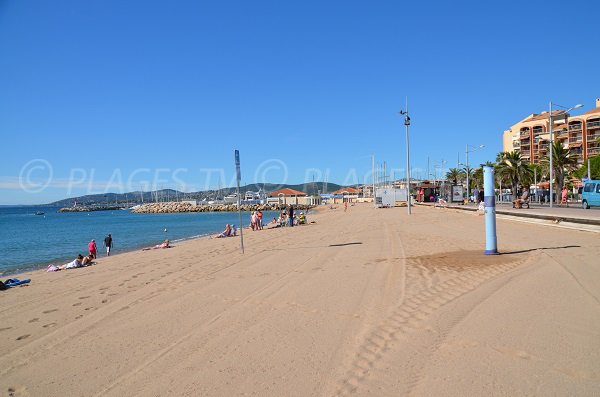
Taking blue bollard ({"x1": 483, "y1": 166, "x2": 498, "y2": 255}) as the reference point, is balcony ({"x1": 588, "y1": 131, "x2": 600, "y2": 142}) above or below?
above

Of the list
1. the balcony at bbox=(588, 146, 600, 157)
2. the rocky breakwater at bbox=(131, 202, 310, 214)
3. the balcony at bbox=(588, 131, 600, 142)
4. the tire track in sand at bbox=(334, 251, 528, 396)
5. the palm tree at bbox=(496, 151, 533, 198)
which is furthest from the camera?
the rocky breakwater at bbox=(131, 202, 310, 214)

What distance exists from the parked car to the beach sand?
24088 mm

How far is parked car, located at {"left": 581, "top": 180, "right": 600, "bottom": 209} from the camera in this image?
28688mm

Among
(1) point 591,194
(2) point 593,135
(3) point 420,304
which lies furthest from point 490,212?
(2) point 593,135

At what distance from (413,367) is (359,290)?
10.3 ft

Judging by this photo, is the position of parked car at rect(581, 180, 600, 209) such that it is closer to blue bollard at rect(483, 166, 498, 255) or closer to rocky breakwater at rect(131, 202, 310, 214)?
blue bollard at rect(483, 166, 498, 255)

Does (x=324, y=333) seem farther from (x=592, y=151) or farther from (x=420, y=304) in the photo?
(x=592, y=151)

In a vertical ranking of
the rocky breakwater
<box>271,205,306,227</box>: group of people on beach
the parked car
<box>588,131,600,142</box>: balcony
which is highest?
<box>588,131,600,142</box>: balcony

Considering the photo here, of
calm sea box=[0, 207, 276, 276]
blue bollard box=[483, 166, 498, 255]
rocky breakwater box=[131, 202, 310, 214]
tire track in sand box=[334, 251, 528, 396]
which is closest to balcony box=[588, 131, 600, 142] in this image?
calm sea box=[0, 207, 276, 276]

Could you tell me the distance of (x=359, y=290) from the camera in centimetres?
684

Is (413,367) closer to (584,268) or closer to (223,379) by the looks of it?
(223,379)

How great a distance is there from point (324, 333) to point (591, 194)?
31.5 metres

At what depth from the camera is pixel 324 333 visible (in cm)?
475

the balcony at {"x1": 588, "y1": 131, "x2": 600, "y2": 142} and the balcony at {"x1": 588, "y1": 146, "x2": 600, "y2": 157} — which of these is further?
the balcony at {"x1": 588, "y1": 131, "x2": 600, "y2": 142}
